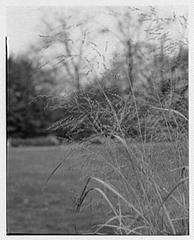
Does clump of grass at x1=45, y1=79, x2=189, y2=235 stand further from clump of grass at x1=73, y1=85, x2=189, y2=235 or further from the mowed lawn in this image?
the mowed lawn

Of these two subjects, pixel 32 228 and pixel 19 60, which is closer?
pixel 32 228

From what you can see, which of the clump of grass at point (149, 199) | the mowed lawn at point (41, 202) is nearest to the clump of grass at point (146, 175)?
the clump of grass at point (149, 199)

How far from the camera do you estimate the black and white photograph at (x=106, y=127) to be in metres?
1.92

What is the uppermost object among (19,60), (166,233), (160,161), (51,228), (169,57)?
(19,60)

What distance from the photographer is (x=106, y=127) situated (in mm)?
2223

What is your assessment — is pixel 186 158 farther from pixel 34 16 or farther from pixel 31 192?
pixel 34 16

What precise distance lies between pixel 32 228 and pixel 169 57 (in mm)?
2357

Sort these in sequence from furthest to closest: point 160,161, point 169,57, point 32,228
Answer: point 32,228
point 169,57
point 160,161

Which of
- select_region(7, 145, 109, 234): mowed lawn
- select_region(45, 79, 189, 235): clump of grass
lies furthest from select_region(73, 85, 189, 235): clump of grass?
select_region(7, 145, 109, 234): mowed lawn

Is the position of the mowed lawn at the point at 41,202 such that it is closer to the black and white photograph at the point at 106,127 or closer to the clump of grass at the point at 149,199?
the black and white photograph at the point at 106,127

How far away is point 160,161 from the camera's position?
6.87 feet
